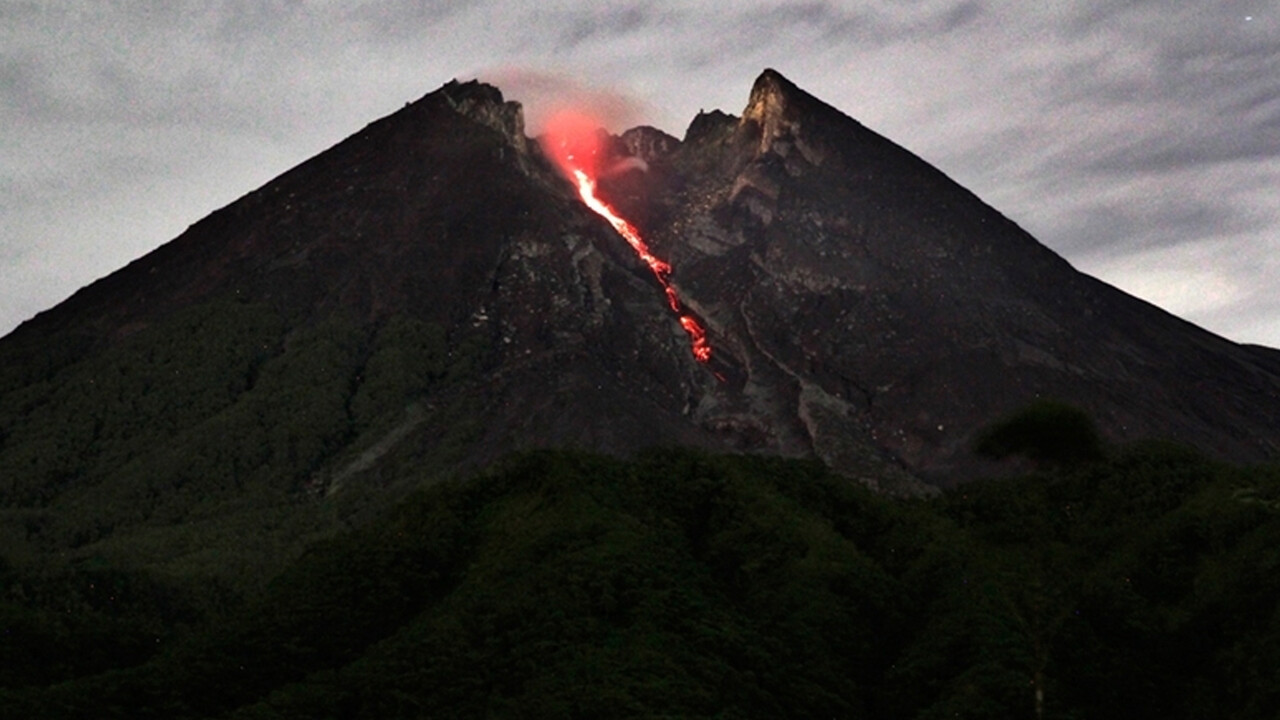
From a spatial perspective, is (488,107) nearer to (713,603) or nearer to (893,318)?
(893,318)

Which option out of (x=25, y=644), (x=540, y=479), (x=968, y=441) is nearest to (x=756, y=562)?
(x=540, y=479)

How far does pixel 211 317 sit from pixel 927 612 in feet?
328

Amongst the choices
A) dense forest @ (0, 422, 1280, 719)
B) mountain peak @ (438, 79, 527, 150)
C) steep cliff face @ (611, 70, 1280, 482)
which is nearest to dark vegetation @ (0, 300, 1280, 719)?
dense forest @ (0, 422, 1280, 719)

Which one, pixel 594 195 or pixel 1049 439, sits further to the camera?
pixel 594 195

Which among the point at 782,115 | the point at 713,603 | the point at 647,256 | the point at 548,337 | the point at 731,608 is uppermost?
the point at 782,115

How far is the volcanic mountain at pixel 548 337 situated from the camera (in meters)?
128

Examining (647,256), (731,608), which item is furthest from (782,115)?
(731,608)

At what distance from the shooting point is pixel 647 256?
16600cm

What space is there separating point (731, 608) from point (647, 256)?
334 feet

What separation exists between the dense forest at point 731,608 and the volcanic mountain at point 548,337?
39.3 metres

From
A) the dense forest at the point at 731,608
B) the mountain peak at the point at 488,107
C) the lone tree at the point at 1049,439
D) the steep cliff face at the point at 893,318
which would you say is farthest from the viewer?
the mountain peak at the point at 488,107

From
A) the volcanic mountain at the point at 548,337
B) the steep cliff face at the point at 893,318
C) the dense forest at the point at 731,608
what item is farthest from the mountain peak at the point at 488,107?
the dense forest at the point at 731,608

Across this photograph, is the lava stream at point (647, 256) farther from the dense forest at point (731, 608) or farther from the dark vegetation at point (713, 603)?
the dense forest at point (731, 608)

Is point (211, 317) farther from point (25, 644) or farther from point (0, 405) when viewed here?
point (25, 644)
